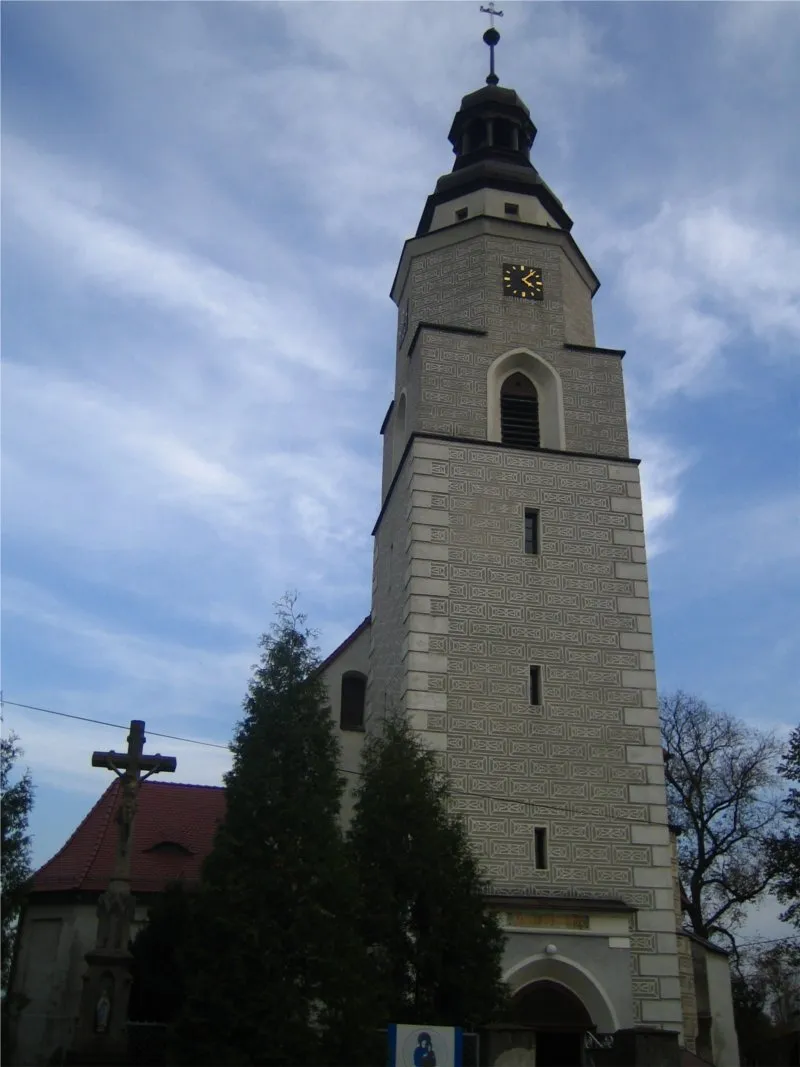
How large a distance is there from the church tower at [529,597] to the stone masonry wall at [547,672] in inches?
1.2

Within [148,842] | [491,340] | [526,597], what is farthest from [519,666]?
[148,842]

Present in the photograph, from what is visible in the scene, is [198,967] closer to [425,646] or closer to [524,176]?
[425,646]

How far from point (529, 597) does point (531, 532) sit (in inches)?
55.3

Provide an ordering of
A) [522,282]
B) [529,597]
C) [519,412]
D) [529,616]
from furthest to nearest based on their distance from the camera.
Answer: [522,282]
[519,412]
[529,597]
[529,616]

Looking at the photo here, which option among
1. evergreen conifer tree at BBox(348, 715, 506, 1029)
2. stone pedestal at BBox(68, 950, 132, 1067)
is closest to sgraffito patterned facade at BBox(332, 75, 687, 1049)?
evergreen conifer tree at BBox(348, 715, 506, 1029)

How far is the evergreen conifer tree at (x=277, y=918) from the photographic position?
11.4 metres

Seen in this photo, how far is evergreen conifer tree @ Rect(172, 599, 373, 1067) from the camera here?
11.4 metres

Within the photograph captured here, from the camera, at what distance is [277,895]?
12.1m

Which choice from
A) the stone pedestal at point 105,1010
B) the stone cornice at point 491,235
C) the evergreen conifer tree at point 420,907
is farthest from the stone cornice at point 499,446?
the stone pedestal at point 105,1010

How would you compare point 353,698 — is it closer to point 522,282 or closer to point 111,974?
point 522,282

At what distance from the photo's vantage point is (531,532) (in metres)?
19.3

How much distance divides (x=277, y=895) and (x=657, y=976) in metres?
6.71

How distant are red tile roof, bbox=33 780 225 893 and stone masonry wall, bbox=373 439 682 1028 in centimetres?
548

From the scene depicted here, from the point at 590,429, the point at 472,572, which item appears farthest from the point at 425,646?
the point at 590,429
